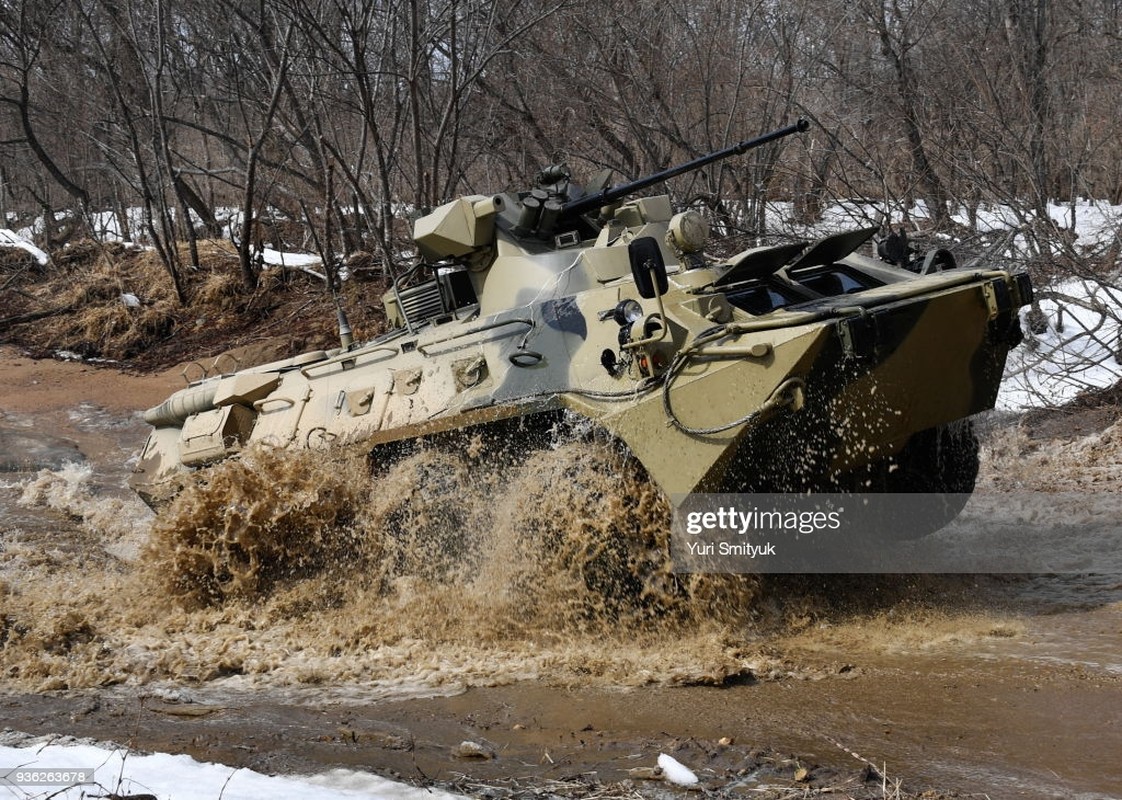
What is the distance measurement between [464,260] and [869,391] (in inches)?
137

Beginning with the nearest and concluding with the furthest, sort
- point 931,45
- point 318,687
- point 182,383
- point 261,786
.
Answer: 1. point 261,786
2. point 318,687
3. point 931,45
4. point 182,383

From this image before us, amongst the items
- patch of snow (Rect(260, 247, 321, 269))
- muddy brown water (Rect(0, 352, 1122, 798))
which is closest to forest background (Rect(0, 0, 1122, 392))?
patch of snow (Rect(260, 247, 321, 269))

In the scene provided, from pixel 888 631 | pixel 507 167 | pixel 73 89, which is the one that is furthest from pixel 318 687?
pixel 73 89

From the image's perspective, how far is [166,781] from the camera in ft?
14.3

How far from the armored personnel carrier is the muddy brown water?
15.1 inches

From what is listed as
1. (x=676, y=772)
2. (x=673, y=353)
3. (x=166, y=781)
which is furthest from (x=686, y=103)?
(x=166, y=781)

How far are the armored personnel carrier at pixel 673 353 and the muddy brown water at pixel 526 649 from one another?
0.38 metres

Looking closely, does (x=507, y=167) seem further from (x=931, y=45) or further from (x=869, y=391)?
(x=869, y=391)

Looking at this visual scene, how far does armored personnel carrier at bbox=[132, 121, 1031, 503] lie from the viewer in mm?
6043

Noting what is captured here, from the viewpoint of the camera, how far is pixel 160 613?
7875 mm

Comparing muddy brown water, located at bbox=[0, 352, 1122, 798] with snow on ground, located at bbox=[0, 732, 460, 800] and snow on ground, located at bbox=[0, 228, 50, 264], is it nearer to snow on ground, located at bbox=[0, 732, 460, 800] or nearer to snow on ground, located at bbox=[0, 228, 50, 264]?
snow on ground, located at bbox=[0, 732, 460, 800]

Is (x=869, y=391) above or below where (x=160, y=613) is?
above

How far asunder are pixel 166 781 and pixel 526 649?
8.34ft

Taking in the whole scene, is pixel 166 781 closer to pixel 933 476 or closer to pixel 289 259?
pixel 933 476
